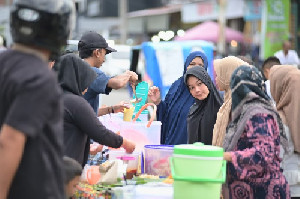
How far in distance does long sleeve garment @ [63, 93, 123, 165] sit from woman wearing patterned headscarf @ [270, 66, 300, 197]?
2.71 meters

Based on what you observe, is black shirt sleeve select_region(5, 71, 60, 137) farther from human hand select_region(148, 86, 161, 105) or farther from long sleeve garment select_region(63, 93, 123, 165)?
human hand select_region(148, 86, 161, 105)

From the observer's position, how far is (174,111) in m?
7.22

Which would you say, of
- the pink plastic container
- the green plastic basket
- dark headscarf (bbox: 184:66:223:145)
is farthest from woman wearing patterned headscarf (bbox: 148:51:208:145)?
the green plastic basket

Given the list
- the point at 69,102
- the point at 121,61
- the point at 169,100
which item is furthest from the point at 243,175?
the point at 121,61

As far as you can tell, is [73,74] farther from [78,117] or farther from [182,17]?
[182,17]

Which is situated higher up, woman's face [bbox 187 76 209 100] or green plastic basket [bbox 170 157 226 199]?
woman's face [bbox 187 76 209 100]

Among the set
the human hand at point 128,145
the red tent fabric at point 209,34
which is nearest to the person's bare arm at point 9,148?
the human hand at point 128,145

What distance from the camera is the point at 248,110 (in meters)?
4.81

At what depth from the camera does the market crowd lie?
2980 mm

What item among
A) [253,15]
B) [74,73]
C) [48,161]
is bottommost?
[48,161]

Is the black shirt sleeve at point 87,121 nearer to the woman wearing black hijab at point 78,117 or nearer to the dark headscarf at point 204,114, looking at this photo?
the woman wearing black hijab at point 78,117

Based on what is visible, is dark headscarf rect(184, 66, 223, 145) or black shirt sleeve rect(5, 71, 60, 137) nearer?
black shirt sleeve rect(5, 71, 60, 137)

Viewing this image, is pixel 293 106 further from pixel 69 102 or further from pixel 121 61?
pixel 121 61

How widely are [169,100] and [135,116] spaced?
1466 millimetres
